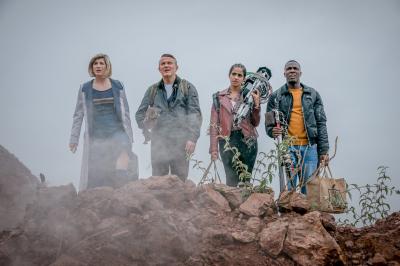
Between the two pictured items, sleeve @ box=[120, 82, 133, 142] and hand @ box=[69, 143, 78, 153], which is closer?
hand @ box=[69, 143, 78, 153]

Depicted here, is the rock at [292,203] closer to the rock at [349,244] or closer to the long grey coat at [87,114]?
the rock at [349,244]

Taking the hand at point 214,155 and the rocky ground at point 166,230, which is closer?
the rocky ground at point 166,230

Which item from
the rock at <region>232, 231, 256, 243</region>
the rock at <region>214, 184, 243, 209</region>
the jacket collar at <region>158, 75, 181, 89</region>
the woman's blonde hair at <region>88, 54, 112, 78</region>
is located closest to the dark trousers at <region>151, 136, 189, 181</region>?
the jacket collar at <region>158, 75, 181, 89</region>

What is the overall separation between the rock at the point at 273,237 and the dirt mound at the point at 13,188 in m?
1.83

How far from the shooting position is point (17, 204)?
120 inches

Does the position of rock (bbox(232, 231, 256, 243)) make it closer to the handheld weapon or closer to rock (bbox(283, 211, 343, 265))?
rock (bbox(283, 211, 343, 265))

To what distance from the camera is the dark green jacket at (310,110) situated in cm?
468

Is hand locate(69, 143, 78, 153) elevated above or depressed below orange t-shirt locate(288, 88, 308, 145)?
below

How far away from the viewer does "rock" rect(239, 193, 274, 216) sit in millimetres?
3129

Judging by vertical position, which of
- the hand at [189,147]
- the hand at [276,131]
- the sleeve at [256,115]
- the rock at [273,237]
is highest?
the sleeve at [256,115]

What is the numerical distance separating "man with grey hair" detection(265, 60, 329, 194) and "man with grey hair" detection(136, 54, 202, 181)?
918 millimetres

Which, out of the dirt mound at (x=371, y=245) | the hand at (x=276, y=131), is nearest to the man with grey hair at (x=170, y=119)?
the hand at (x=276, y=131)

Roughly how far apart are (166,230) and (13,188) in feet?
4.30

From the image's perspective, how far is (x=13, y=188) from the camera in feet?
10.3
